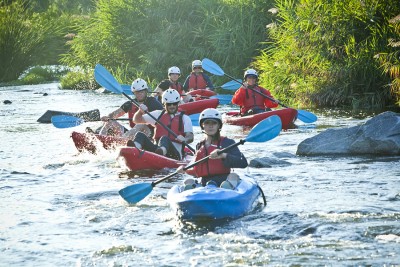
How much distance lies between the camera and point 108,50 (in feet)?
81.0

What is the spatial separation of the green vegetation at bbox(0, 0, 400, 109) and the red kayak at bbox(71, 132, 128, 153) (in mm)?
5758

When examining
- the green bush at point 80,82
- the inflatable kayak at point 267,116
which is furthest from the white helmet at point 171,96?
the green bush at point 80,82

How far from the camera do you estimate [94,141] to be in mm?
11273

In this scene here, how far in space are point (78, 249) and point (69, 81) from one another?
20009 mm

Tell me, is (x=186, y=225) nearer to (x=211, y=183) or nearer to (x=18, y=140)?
(x=211, y=183)

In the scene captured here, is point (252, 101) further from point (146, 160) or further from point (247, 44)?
point (247, 44)

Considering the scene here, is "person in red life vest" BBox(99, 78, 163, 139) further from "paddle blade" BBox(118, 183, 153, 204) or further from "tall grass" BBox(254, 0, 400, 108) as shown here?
"tall grass" BBox(254, 0, 400, 108)

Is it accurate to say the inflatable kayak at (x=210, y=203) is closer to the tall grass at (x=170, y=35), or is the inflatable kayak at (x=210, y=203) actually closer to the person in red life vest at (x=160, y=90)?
the person in red life vest at (x=160, y=90)

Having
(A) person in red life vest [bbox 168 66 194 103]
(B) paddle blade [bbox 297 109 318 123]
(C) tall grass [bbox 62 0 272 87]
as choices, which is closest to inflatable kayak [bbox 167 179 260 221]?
(B) paddle blade [bbox 297 109 318 123]

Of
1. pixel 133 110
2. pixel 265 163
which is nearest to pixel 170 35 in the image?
pixel 133 110

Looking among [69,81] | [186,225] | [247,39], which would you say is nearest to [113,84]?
[186,225]

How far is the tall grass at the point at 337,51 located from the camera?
52.0 feet

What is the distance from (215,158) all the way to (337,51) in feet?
30.8

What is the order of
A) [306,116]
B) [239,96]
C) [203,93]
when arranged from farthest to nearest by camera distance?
[203,93] < [239,96] < [306,116]
